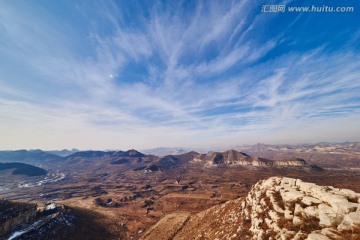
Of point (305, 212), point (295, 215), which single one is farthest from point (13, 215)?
point (305, 212)

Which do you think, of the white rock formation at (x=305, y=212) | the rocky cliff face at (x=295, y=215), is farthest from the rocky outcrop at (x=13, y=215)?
the white rock formation at (x=305, y=212)

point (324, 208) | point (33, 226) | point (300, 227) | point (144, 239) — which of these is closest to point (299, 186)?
point (324, 208)

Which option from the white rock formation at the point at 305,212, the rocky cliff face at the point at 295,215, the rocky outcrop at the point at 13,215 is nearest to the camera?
the white rock formation at the point at 305,212

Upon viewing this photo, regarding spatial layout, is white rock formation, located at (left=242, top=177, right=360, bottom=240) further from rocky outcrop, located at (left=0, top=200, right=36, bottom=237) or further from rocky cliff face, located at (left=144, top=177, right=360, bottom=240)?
rocky outcrop, located at (left=0, top=200, right=36, bottom=237)

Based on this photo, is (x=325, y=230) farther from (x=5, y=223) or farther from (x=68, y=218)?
(x=68, y=218)

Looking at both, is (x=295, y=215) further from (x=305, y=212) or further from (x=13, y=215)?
(x=13, y=215)

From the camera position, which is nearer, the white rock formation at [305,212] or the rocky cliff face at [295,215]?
the white rock formation at [305,212]

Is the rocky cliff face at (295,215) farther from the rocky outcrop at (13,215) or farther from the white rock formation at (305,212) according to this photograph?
the rocky outcrop at (13,215)
